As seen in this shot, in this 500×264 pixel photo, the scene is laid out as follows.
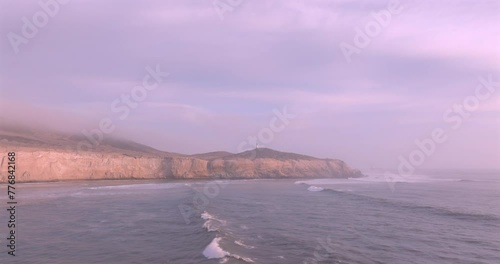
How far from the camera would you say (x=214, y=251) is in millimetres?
14492

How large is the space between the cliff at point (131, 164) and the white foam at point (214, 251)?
43841mm

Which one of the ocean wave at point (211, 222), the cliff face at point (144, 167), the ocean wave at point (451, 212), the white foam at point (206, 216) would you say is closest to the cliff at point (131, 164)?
the cliff face at point (144, 167)

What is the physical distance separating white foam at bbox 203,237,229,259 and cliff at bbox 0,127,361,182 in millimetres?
43841

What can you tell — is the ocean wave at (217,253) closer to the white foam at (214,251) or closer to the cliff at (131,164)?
the white foam at (214,251)

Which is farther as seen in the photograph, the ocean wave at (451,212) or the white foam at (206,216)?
the ocean wave at (451,212)

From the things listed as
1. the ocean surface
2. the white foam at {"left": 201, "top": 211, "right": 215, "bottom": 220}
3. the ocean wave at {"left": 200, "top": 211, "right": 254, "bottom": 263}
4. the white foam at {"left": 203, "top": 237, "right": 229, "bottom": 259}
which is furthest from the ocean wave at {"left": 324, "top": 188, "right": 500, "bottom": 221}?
the white foam at {"left": 203, "top": 237, "right": 229, "bottom": 259}

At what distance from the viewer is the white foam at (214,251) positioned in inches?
549

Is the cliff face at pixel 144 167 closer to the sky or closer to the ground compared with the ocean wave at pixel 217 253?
closer to the sky

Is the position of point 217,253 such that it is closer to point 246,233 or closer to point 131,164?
point 246,233

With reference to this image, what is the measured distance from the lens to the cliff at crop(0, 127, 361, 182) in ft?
172

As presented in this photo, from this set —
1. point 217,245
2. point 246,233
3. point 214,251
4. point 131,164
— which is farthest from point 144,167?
point 214,251

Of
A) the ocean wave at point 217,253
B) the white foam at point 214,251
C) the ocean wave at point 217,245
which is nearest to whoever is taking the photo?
the ocean wave at point 217,253

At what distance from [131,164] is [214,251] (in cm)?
5425

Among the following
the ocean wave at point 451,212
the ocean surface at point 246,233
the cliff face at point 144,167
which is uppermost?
the cliff face at point 144,167
